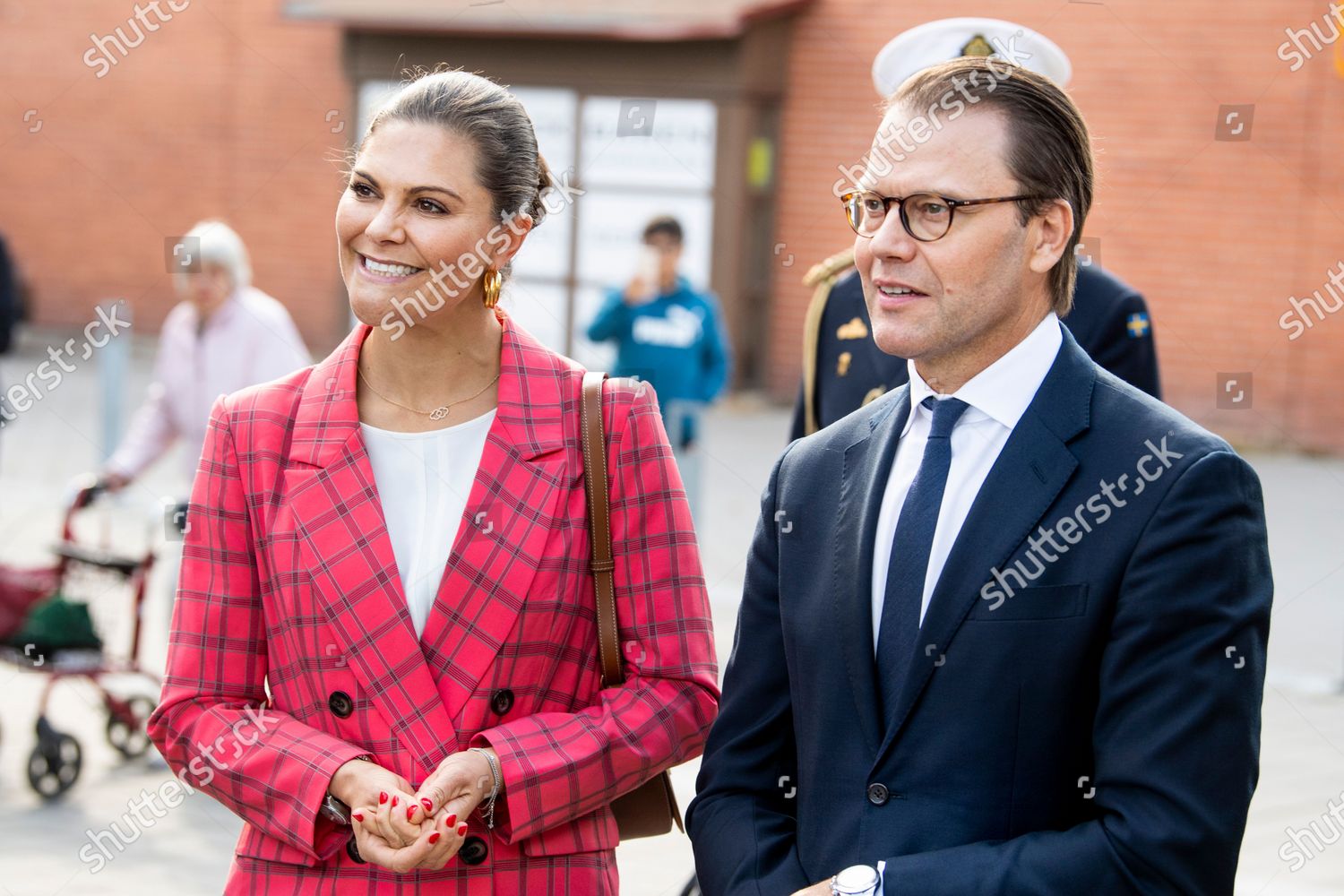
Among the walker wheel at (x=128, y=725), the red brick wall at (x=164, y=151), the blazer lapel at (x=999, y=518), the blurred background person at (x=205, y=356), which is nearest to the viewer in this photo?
the blazer lapel at (x=999, y=518)

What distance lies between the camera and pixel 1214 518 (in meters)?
1.99

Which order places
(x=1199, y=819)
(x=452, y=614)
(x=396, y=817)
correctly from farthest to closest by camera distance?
(x=452, y=614), (x=396, y=817), (x=1199, y=819)

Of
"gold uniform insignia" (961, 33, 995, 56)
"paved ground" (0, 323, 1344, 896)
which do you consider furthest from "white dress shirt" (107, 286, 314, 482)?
"gold uniform insignia" (961, 33, 995, 56)

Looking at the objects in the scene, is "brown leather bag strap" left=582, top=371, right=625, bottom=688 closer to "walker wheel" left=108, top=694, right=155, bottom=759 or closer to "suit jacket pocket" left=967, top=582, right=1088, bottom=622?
"suit jacket pocket" left=967, top=582, right=1088, bottom=622

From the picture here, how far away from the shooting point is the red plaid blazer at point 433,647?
2.52 meters

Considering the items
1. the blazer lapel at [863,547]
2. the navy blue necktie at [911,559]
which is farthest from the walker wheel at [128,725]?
the navy blue necktie at [911,559]

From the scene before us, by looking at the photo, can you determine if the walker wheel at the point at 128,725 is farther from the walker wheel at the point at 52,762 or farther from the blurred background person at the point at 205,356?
the blurred background person at the point at 205,356

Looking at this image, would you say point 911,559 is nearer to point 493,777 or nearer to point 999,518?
point 999,518

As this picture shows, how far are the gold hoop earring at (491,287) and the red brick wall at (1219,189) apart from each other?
39.4 feet

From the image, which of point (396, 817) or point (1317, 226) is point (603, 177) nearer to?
point (1317, 226)

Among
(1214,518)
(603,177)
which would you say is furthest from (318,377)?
(603,177)

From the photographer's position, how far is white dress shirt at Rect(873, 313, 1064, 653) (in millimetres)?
2199

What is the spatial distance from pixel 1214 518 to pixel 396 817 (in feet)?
3.93

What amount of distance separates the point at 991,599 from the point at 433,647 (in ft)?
2.96
